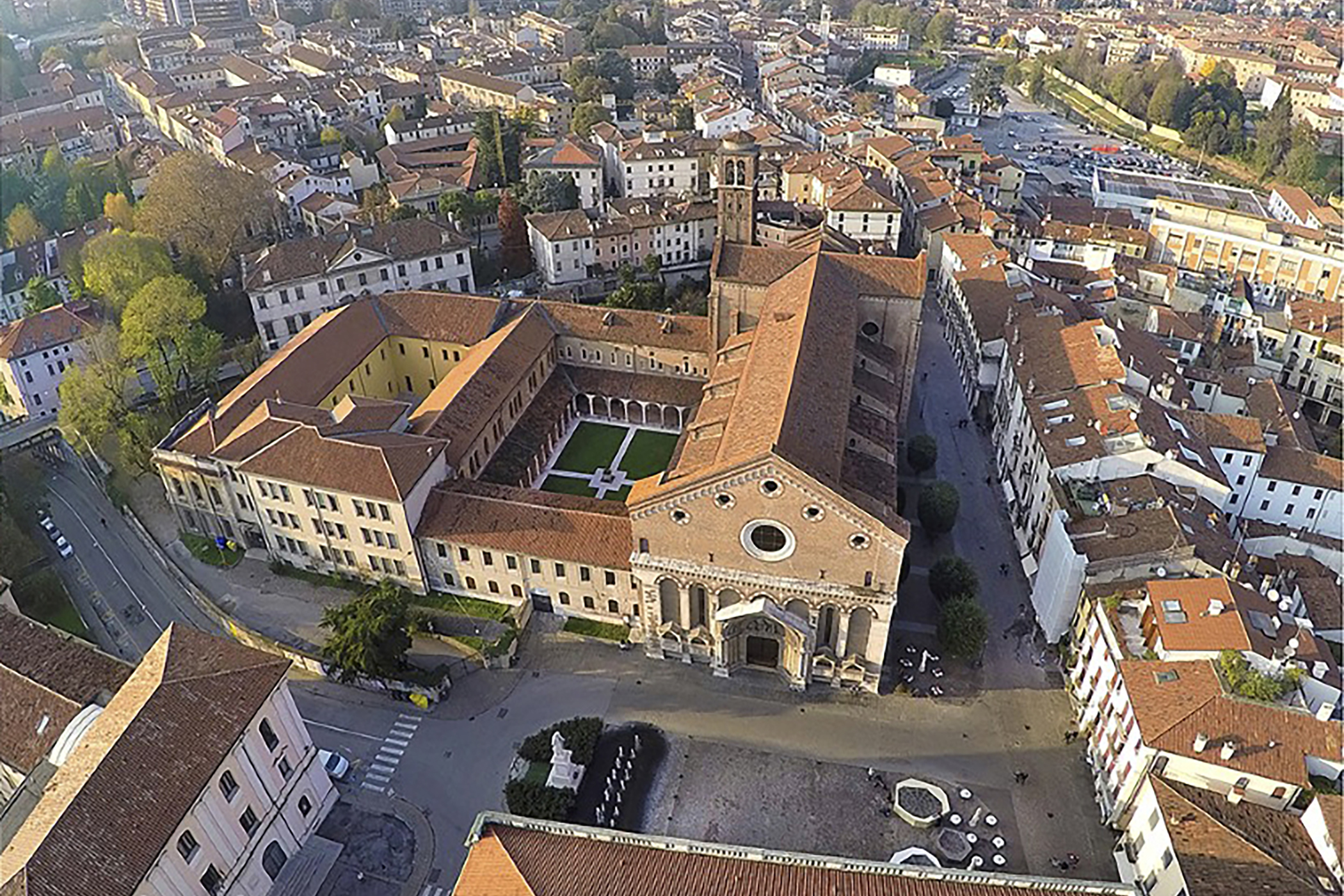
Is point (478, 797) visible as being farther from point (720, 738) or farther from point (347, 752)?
point (720, 738)

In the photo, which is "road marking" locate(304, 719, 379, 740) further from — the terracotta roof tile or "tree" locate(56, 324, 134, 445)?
"tree" locate(56, 324, 134, 445)

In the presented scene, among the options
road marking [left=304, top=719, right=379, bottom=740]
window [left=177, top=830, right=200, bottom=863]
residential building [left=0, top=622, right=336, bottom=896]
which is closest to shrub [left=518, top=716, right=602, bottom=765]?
road marking [left=304, top=719, right=379, bottom=740]

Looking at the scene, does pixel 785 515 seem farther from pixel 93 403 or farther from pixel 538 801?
pixel 93 403

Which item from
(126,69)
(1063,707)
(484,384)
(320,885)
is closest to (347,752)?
(320,885)

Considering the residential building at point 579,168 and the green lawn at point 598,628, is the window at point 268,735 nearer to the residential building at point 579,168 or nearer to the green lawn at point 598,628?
the green lawn at point 598,628

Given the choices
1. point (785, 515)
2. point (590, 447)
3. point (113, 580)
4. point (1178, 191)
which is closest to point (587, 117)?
point (590, 447)
